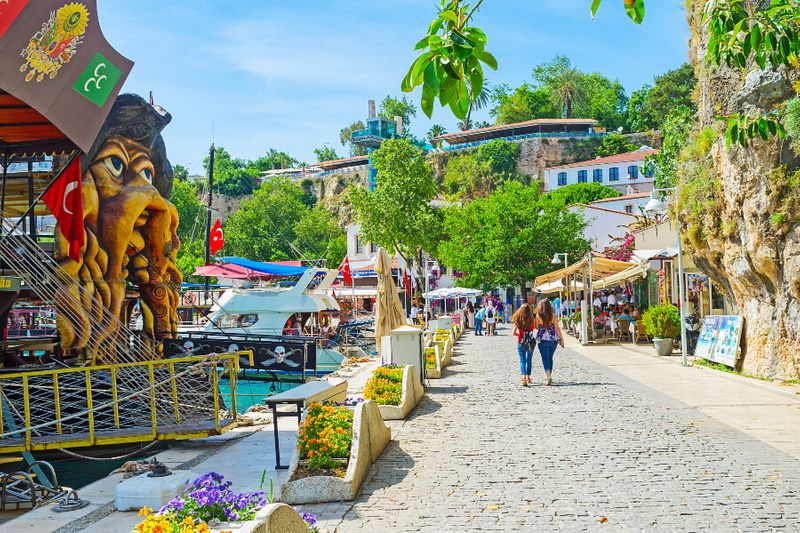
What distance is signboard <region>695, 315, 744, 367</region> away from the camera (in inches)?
685

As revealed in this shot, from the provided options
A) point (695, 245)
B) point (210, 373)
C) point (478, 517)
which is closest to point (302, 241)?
point (695, 245)

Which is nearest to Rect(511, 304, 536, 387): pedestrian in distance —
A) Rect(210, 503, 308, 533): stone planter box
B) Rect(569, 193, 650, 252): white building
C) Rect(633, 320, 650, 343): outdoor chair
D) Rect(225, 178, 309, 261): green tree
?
Rect(210, 503, 308, 533): stone planter box

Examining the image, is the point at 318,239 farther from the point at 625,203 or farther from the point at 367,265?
the point at 625,203

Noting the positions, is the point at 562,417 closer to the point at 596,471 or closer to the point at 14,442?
the point at 596,471

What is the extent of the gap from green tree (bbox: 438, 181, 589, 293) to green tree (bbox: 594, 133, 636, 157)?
41.7 m

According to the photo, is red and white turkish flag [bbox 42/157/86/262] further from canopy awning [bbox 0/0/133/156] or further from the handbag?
the handbag

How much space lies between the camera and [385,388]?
40.9 ft

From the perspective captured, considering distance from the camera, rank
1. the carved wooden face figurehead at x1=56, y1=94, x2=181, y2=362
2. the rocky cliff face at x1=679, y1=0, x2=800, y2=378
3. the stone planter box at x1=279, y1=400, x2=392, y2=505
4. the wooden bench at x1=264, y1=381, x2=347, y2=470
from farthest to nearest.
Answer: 1. the carved wooden face figurehead at x1=56, y1=94, x2=181, y2=362
2. the rocky cliff face at x1=679, y1=0, x2=800, y2=378
3. the wooden bench at x1=264, y1=381, x2=347, y2=470
4. the stone planter box at x1=279, y1=400, x2=392, y2=505

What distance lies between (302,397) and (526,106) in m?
103

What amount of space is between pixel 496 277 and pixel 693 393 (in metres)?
35.8

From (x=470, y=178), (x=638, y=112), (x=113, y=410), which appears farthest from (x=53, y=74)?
(x=638, y=112)

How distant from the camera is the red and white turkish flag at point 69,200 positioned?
1734cm

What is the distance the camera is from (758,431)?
10.3m

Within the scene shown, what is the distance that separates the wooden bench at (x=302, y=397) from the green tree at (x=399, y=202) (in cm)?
3931
